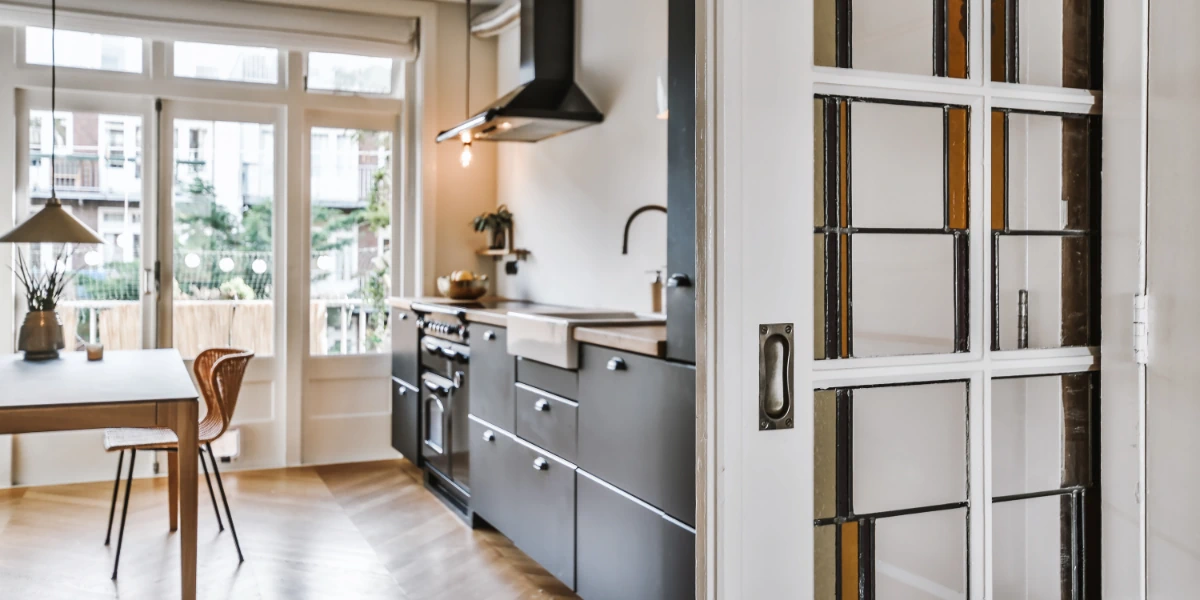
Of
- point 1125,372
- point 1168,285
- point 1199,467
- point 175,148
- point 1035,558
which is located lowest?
point 1035,558

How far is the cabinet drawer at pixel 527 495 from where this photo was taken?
3135 mm

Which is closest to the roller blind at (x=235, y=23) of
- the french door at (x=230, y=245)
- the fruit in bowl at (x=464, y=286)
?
the french door at (x=230, y=245)

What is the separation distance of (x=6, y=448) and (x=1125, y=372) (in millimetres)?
5293

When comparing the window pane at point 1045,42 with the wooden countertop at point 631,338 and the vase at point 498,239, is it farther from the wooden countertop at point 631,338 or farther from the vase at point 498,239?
the vase at point 498,239

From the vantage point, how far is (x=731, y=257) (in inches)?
47.0

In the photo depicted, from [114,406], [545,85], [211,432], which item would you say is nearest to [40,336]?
[211,432]

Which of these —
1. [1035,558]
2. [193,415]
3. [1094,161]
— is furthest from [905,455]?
[193,415]

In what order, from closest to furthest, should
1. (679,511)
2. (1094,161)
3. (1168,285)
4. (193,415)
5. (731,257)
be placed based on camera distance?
(731,257)
(1168,285)
(1094,161)
(679,511)
(193,415)

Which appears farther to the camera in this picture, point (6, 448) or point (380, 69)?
point (380, 69)

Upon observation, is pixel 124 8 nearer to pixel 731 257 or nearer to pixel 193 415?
pixel 193 415

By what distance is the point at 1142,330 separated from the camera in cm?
136

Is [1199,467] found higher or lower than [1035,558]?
higher

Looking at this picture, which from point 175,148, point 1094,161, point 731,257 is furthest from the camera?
point 175,148

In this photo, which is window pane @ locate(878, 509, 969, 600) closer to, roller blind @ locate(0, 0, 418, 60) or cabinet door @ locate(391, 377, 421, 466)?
cabinet door @ locate(391, 377, 421, 466)
